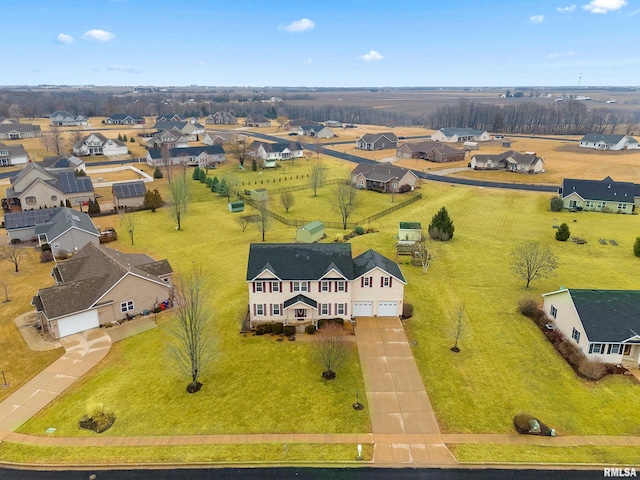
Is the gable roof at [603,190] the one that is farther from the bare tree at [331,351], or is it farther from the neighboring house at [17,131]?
the neighboring house at [17,131]

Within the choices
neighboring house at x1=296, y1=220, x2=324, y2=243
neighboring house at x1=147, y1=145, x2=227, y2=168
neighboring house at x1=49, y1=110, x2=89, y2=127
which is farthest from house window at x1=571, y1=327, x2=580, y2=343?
neighboring house at x1=49, y1=110, x2=89, y2=127

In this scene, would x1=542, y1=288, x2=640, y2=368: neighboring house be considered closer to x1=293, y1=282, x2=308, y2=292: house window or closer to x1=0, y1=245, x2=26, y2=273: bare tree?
x1=293, y1=282, x2=308, y2=292: house window

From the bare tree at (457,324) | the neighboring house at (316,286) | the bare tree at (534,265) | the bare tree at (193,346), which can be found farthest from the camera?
the bare tree at (534,265)

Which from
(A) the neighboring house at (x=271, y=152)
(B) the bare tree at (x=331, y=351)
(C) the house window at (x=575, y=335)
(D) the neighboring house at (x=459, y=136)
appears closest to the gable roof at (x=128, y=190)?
(A) the neighboring house at (x=271, y=152)

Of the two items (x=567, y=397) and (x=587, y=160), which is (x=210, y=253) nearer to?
(x=567, y=397)

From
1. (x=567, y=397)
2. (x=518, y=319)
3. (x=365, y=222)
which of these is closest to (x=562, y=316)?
(x=518, y=319)
